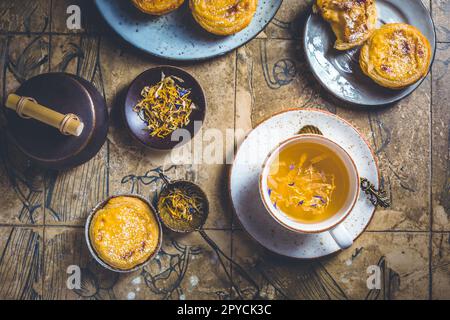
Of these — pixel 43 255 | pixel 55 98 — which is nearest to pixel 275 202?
pixel 55 98

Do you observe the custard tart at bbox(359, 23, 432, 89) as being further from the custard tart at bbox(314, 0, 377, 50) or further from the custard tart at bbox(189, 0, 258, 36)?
the custard tart at bbox(189, 0, 258, 36)

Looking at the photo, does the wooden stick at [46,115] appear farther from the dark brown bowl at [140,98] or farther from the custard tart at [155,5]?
the custard tart at [155,5]

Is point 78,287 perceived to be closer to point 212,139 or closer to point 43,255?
point 43,255

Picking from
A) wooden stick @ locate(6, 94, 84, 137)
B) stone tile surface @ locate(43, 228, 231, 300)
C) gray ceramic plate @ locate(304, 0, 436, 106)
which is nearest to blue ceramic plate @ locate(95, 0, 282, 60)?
gray ceramic plate @ locate(304, 0, 436, 106)

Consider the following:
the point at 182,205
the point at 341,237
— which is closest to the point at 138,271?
the point at 182,205

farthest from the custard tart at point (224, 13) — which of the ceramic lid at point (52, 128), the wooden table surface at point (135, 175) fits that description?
the ceramic lid at point (52, 128)

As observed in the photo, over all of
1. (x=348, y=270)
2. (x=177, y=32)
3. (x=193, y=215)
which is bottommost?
(x=348, y=270)

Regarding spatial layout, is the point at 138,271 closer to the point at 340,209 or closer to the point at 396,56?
the point at 340,209
